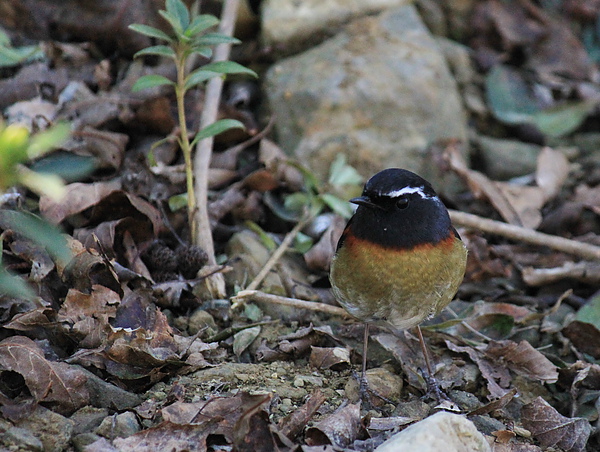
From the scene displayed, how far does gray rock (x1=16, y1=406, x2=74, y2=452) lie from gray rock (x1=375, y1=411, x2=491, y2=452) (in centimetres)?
150

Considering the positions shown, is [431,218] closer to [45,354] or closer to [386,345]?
[386,345]

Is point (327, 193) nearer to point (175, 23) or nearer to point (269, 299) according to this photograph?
point (269, 299)

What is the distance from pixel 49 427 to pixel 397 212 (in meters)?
2.36

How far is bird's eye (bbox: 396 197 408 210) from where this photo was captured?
4562 mm

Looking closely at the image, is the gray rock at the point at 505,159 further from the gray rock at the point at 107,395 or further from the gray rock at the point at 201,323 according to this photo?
the gray rock at the point at 107,395

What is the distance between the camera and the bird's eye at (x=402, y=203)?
15.0ft

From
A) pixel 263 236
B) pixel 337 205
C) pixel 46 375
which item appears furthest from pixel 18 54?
pixel 46 375

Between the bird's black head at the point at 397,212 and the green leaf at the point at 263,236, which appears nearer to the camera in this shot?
the bird's black head at the point at 397,212

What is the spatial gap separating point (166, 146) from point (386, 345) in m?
2.56

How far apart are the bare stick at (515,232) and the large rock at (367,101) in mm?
774

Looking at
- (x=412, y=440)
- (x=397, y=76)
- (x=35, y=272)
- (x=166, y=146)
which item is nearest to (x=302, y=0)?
A: (x=397, y=76)

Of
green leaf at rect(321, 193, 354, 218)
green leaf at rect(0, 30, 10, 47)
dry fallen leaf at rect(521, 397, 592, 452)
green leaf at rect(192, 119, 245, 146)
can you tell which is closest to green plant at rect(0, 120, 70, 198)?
green leaf at rect(192, 119, 245, 146)

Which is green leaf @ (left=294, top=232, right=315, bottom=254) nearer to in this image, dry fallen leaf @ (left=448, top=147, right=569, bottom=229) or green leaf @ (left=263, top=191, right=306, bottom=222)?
green leaf @ (left=263, top=191, right=306, bottom=222)

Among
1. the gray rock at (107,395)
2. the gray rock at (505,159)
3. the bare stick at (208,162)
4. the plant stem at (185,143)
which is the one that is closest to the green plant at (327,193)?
the bare stick at (208,162)
